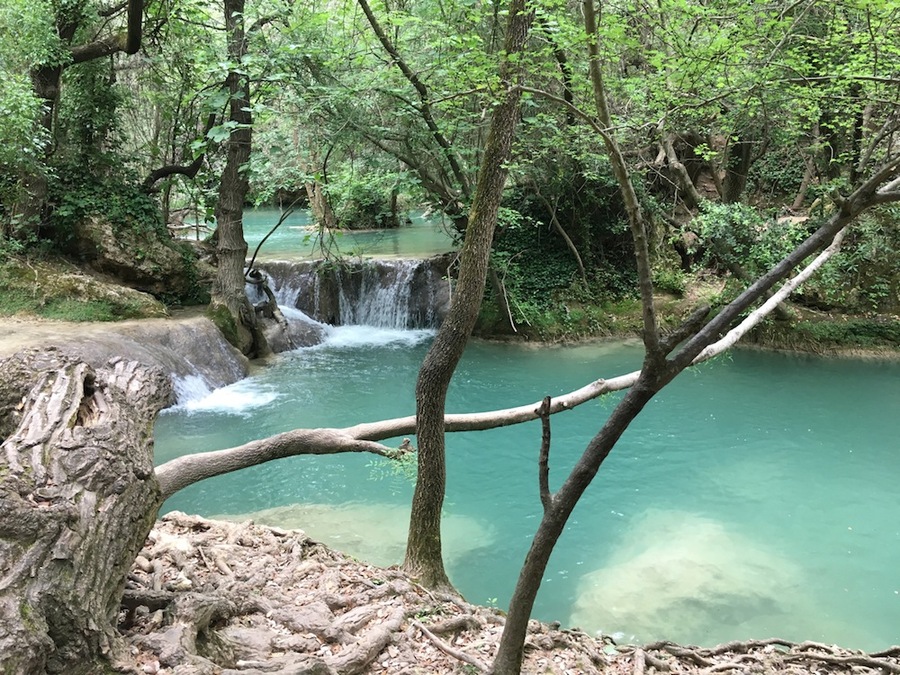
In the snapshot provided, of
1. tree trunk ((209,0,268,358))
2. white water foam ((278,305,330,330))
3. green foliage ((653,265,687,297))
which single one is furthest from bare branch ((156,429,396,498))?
green foliage ((653,265,687,297))

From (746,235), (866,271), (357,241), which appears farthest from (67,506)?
(357,241)

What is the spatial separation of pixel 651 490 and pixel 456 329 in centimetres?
473

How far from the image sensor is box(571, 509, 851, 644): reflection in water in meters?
5.02

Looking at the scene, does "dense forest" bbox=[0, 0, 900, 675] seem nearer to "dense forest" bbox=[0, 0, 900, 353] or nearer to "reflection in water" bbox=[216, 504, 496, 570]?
"dense forest" bbox=[0, 0, 900, 353]

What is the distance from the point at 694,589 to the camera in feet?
18.1

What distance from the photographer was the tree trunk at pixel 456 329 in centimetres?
371

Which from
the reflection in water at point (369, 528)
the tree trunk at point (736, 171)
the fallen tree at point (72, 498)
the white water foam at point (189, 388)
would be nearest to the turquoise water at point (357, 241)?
the white water foam at point (189, 388)

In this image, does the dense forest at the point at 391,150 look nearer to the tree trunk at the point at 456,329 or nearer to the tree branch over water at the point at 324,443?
the tree trunk at the point at 456,329

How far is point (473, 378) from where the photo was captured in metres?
11.2

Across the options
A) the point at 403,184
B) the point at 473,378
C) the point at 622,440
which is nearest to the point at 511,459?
the point at 622,440

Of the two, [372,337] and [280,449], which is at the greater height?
[280,449]

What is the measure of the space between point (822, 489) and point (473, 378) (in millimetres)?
5555

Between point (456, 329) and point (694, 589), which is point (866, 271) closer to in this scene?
point (694, 589)

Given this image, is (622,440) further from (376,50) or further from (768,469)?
(376,50)
